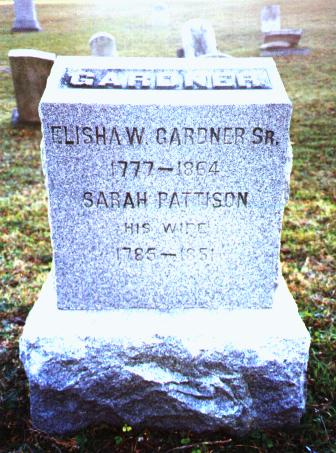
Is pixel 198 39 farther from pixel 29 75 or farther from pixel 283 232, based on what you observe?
pixel 283 232

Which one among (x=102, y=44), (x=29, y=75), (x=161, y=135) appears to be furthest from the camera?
(x=102, y=44)

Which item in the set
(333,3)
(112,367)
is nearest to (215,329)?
(112,367)

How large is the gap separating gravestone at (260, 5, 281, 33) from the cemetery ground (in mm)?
1069

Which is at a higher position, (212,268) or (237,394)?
(212,268)

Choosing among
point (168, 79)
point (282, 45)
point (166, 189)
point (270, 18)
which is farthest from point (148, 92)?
point (270, 18)

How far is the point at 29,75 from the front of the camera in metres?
7.80

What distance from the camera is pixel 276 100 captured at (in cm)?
234

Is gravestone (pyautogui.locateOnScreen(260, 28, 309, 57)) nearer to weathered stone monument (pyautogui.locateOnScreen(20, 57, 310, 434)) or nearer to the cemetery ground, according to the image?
the cemetery ground

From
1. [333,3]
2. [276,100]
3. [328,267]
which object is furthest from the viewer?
[333,3]

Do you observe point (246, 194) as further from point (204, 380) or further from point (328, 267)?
point (328, 267)

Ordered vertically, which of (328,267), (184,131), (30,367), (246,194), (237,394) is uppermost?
(184,131)

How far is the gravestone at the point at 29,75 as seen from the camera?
7.69 m

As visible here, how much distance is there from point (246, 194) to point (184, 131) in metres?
0.42

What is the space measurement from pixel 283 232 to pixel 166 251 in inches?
91.9
